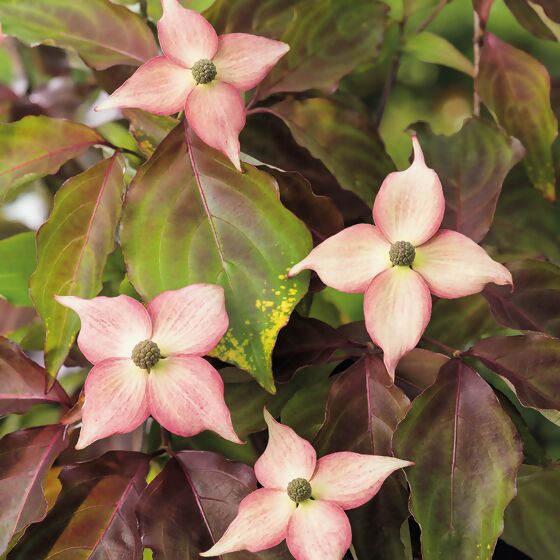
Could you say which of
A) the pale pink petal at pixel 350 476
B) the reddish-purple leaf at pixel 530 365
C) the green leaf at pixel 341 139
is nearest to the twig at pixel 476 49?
the green leaf at pixel 341 139

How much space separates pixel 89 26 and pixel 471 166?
29 cm

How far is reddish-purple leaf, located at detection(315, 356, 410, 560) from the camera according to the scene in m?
0.44

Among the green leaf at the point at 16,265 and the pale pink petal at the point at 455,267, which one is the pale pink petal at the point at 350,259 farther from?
the green leaf at the point at 16,265

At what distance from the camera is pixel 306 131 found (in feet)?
1.76

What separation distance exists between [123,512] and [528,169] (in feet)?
1.31

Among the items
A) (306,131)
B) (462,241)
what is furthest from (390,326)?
(306,131)

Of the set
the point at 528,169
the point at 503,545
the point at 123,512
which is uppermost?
the point at 528,169

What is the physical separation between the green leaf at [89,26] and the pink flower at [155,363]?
210 millimetres

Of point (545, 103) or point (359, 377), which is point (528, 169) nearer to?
point (545, 103)

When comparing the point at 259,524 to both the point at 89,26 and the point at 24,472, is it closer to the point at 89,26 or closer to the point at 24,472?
the point at 24,472

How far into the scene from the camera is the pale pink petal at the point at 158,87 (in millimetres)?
433

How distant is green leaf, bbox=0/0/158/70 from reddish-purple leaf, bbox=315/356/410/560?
0.28m

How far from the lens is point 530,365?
1.50 feet

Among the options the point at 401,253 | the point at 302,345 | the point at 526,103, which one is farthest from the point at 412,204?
the point at 526,103
